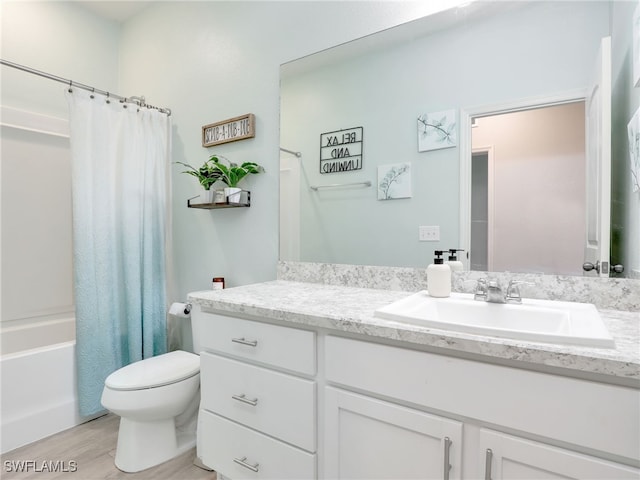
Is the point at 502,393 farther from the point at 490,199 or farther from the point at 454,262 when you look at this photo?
the point at 490,199

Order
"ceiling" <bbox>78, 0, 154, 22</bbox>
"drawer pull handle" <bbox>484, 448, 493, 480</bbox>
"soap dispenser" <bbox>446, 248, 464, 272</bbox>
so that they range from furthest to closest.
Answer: "ceiling" <bbox>78, 0, 154, 22</bbox>, "soap dispenser" <bbox>446, 248, 464, 272</bbox>, "drawer pull handle" <bbox>484, 448, 493, 480</bbox>

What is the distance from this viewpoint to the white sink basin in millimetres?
762

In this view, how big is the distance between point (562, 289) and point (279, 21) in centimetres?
182

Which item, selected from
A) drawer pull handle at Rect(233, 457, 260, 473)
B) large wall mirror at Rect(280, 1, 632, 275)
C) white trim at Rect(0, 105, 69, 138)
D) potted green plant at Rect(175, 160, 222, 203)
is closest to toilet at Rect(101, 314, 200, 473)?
drawer pull handle at Rect(233, 457, 260, 473)

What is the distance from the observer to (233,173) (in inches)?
74.9

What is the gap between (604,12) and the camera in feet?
3.65

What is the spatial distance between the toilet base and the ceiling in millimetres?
2694

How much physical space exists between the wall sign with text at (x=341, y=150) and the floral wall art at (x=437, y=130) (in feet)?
0.92

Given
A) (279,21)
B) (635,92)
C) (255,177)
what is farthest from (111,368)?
(635,92)

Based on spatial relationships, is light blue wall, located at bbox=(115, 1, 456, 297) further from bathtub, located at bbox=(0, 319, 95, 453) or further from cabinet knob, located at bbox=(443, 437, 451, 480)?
cabinet knob, located at bbox=(443, 437, 451, 480)

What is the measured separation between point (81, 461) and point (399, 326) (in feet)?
5.76

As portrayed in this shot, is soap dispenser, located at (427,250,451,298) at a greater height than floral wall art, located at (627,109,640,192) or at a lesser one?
lesser

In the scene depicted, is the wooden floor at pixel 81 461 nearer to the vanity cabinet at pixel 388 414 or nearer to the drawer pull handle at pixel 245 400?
the vanity cabinet at pixel 388 414

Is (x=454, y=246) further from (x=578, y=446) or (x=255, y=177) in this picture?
(x=255, y=177)
